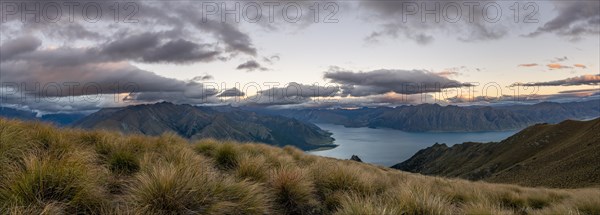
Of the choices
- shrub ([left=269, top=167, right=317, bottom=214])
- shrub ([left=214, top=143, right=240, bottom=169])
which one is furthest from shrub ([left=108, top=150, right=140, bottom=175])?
shrub ([left=269, top=167, right=317, bottom=214])

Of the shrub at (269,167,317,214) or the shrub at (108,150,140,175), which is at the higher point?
the shrub at (108,150,140,175)

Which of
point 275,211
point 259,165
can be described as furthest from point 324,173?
point 275,211

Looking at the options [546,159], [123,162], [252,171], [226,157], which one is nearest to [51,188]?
[123,162]

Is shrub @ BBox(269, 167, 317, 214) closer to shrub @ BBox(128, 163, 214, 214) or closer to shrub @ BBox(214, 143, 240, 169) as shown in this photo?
shrub @ BBox(128, 163, 214, 214)

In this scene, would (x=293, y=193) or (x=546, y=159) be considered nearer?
(x=293, y=193)

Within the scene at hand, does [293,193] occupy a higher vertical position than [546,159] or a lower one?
higher

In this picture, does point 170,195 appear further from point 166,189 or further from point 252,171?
point 252,171

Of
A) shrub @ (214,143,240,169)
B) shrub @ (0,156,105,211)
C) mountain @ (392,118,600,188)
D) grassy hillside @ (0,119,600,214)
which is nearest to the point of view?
shrub @ (0,156,105,211)

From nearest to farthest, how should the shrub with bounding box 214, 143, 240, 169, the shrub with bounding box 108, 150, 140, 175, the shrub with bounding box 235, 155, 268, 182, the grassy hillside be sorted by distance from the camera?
the grassy hillside < the shrub with bounding box 108, 150, 140, 175 < the shrub with bounding box 235, 155, 268, 182 < the shrub with bounding box 214, 143, 240, 169

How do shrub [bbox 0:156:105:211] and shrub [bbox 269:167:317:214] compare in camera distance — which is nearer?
shrub [bbox 0:156:105:211]
